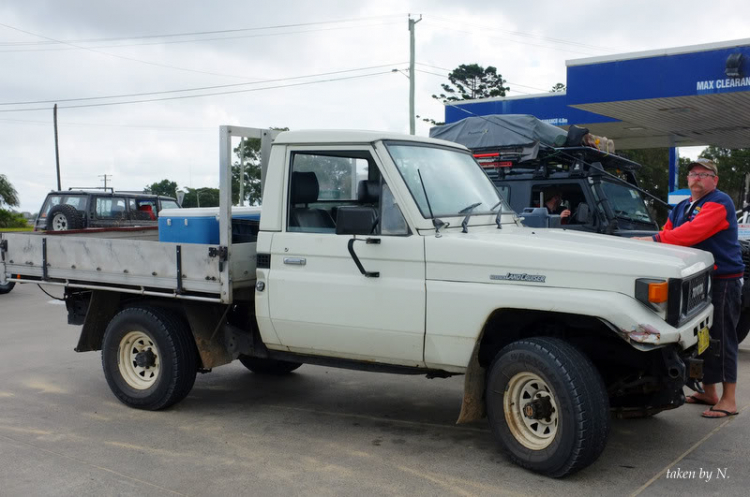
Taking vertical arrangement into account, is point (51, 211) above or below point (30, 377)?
above

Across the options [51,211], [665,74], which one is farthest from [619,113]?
[51,211]

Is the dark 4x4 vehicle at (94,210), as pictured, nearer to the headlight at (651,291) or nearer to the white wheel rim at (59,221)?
the white wheel rim at (59,221)

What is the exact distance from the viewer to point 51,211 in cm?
1506

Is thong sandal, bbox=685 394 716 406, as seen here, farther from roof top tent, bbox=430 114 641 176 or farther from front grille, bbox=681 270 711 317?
roof top tent, bbox=430 114 641 176

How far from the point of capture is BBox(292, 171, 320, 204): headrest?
17.3ft

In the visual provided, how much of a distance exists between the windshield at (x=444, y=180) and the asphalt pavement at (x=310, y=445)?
167 cm

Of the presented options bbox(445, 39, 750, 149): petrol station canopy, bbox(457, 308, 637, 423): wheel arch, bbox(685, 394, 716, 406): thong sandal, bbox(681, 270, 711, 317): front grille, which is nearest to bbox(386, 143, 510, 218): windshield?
bbox(457, 308, 637, 423): wheel arch

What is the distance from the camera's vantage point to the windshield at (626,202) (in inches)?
336

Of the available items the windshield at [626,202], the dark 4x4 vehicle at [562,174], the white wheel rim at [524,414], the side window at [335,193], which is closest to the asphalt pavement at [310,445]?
the white wheel rim at [524,414]

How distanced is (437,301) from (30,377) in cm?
466

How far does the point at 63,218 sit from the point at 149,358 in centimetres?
1028

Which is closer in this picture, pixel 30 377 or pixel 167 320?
pixel 167 320

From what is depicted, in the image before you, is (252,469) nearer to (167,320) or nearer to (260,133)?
(167,320)

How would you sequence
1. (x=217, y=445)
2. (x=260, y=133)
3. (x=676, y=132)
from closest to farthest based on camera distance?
1. (x=217, y=445)
2. (x=260, y=133)
3. (x=676, y=132)
